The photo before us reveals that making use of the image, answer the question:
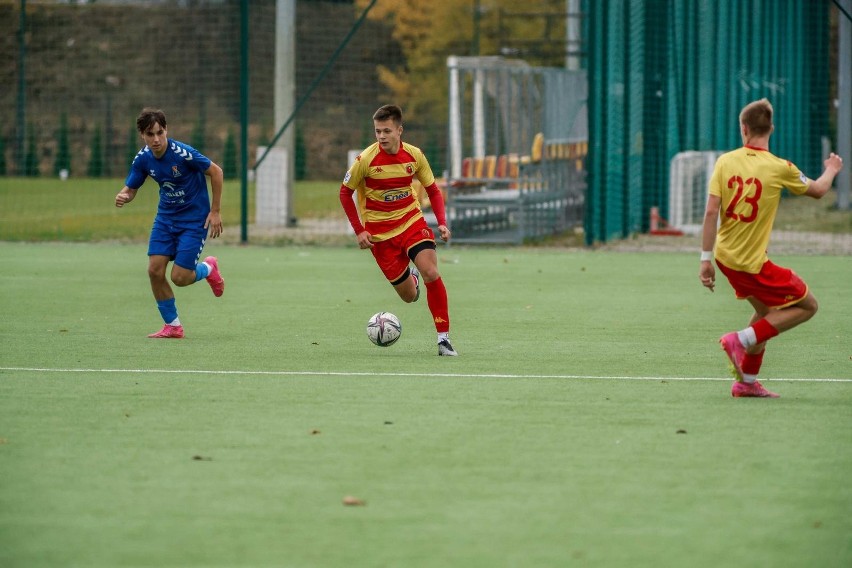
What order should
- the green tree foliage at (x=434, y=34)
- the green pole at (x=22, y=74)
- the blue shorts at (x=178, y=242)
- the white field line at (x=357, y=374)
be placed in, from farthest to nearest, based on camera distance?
the green tree foliage at (x=434, y=34) < the green pole at (x=22, y=74) < the blue shorts at (x=178, y=242) < the white field line at (x=357, y=374)

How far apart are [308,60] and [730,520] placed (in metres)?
35.4

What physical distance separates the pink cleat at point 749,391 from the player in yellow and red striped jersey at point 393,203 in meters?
2.55

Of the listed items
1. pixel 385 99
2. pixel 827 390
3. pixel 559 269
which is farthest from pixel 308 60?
pixel 827 390

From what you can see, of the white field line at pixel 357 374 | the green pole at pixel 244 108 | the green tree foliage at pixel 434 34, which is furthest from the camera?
the green tree foliage at pixel 434 34

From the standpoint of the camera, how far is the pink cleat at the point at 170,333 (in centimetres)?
1066

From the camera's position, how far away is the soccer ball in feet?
32.4

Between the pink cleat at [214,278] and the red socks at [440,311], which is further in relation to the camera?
the pink cleat at [214,278]

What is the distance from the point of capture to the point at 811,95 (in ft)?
115

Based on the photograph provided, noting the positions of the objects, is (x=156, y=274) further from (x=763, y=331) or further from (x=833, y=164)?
(x=833, y=164)

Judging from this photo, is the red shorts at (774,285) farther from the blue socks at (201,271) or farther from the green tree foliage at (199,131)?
the green tree foliage at (199,131)

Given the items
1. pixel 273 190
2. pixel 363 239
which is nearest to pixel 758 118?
pixel 363 239

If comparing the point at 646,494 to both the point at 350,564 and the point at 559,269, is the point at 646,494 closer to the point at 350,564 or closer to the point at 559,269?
the point at 350,564

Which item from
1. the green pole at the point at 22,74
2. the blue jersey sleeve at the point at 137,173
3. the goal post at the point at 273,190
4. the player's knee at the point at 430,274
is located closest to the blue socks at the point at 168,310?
the blue jersey sleeve at the point at 137,173

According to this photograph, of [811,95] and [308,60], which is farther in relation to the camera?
[308,60]
